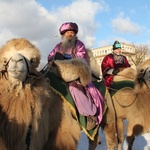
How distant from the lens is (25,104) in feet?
12.2

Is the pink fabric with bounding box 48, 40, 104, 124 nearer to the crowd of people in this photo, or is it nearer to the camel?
the crowd of people

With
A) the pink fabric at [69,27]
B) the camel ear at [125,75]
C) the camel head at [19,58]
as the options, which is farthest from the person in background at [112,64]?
the camel head at [19,58]

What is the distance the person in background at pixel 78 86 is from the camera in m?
4.70

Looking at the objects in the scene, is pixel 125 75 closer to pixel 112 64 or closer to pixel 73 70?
pixel 112 64

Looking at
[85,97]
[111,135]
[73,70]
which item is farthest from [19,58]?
[111,135]

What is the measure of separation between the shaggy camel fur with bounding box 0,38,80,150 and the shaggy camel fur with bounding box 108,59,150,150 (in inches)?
127

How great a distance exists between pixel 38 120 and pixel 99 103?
1585mm

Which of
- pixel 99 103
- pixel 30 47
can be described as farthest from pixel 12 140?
pixel 99 103

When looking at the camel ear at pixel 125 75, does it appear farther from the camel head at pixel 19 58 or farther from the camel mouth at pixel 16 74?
the camel mouth at pixel 16 74

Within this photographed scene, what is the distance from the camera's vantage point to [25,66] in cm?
367

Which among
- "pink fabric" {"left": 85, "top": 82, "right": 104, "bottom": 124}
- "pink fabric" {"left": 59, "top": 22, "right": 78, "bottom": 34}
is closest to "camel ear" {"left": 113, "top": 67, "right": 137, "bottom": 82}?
"pink fabric" {"left": 85, "top": 82, "right": 104, "bottom": 124}

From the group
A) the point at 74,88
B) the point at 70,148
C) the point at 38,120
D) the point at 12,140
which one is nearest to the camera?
the point at 12,140

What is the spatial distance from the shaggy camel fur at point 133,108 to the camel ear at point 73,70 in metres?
2.28

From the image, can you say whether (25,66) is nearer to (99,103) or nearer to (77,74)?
(77,74)
